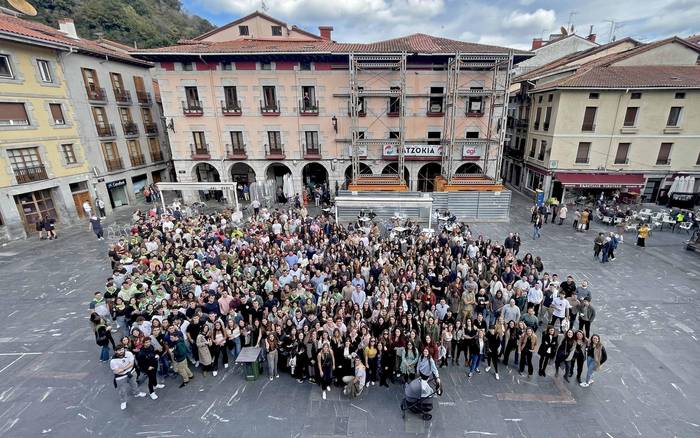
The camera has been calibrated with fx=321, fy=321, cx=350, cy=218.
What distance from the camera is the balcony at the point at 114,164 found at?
24.8 metres

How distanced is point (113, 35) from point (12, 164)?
1308 inches

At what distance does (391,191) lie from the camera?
860 inches

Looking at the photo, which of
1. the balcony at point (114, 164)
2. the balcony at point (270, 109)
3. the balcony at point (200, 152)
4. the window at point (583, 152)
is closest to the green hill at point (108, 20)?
the balcony at point (114, 164)

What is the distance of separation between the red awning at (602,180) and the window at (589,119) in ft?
11.3

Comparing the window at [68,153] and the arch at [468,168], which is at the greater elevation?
the window at [68,153]

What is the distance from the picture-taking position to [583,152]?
969 inches

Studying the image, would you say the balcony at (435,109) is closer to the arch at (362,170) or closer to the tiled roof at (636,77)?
the arch at (362,170)

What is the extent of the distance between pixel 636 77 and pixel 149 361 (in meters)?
32.6

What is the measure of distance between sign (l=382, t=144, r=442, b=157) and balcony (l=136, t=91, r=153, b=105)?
21927 millimetres

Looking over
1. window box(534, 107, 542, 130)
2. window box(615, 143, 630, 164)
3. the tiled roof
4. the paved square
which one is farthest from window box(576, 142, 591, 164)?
the paved square

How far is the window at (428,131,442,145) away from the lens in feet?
81.2

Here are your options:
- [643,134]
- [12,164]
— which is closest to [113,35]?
[12,164]

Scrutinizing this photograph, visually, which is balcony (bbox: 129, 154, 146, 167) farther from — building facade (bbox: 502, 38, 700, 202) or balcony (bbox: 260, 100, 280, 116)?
building facade (bbox: 502, 38, 700, 202)

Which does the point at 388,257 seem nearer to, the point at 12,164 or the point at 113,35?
the point at 12,164
